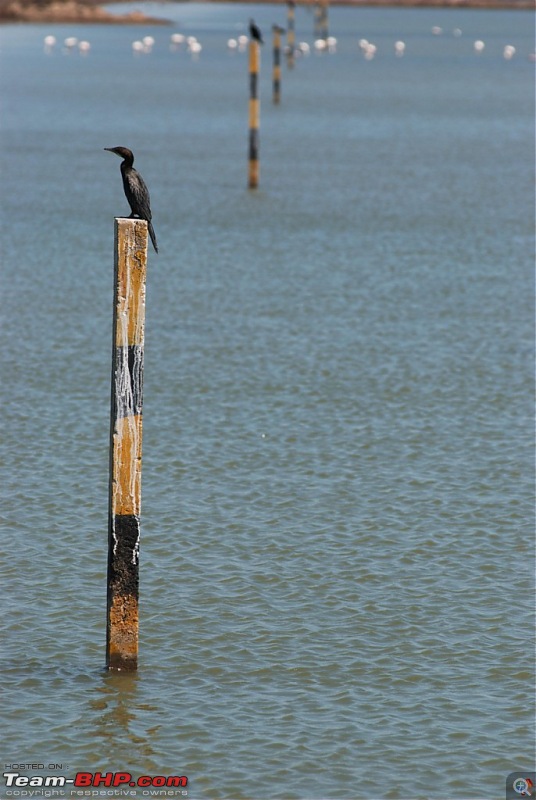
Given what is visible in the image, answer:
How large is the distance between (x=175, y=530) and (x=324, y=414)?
11.4 feet

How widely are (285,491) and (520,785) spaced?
466cm

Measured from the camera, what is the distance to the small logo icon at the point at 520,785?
26.2 ft

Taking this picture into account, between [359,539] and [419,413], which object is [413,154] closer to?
[419,413]

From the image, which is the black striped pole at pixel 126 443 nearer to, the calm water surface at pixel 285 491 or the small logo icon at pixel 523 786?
the calm water surface at pixel 285 491

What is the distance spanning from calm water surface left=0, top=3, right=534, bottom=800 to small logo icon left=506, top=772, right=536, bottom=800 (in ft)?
0.18

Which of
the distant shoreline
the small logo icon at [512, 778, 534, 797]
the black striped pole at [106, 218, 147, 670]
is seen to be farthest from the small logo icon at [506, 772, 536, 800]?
the distant shoreline

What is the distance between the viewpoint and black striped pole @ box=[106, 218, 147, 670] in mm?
8602

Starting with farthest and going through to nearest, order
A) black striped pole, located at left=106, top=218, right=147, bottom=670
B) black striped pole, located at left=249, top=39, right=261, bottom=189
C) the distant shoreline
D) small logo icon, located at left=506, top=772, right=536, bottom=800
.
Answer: the distant shoreline → black striped pole, located at left=249, top=39, right=261, bottom=189 → black striped pole, located at left=106, top=218, right=147, bottom=670 → small logo icon, located at left=506, top=772, right=536, bottom=800

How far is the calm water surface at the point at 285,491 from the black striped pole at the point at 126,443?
46 centimetres

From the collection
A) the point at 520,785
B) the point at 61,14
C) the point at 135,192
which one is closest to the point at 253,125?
the point at 135,192

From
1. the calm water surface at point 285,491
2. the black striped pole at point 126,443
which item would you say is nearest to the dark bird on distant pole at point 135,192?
the black striped pole at point 126,443

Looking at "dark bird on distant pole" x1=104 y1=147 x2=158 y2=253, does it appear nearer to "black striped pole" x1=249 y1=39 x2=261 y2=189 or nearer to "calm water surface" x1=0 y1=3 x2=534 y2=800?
"calm water surface" x1=0 y1=3 x2=534 y2=800

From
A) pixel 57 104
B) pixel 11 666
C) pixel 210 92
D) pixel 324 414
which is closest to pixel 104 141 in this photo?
pixel 57 104

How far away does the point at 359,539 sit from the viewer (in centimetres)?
1138
